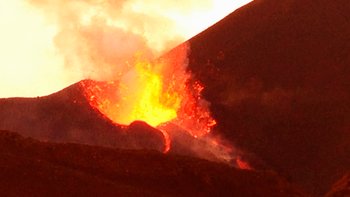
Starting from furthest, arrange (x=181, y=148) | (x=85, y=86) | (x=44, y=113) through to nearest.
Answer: (x=85, y=86) → (x=44, y=113) → (x=181, y=148)

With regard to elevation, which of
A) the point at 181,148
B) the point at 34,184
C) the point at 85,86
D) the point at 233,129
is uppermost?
the point at 85,86

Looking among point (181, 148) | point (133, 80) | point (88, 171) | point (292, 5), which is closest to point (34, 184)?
point (88, 171)

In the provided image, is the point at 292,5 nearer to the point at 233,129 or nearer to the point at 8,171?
the point at 233,129

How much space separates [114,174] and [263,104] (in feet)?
66.0

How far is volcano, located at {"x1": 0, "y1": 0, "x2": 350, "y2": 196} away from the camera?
40.9 m

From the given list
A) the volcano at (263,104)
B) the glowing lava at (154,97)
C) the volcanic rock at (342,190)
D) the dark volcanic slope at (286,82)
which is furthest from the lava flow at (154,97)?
the volcanic rock at (342,190)

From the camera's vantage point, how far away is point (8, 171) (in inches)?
891

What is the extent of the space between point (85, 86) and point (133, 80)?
2.95m

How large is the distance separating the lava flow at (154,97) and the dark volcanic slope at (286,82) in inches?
35.2

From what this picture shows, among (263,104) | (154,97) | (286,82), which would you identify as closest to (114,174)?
(263,104)

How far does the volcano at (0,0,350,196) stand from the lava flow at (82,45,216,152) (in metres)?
0.61

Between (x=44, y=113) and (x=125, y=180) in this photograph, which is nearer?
(x=125, y=180)

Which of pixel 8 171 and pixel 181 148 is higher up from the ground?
pixel 181 148

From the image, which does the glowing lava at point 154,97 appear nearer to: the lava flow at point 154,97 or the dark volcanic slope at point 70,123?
the lava flow at point 154,97
